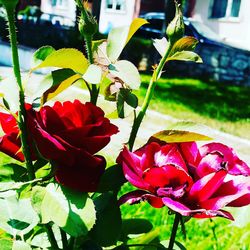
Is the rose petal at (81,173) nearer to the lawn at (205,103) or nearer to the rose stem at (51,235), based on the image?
the rose stem at (51,235)

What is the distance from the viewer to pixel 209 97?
7910mm

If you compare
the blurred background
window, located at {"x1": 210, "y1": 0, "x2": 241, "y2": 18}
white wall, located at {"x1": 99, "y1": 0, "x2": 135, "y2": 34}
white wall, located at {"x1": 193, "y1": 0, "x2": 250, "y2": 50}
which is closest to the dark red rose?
the blurred background

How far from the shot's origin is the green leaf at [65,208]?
24.0 inches

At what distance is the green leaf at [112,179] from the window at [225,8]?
15.6 m

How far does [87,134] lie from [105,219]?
14cm

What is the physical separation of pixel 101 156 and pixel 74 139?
0.06 metres

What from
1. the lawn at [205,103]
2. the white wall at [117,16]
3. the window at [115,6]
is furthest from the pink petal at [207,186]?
the window at [115,6]

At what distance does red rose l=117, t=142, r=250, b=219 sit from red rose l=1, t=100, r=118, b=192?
40mm

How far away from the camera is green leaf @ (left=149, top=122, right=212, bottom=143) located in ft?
2.24

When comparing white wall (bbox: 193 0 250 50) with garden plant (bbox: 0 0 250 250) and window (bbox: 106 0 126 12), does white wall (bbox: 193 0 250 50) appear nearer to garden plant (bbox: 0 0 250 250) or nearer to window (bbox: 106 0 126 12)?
window (bbox: 106 0 126 12)

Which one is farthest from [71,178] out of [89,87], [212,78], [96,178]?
[212,78]

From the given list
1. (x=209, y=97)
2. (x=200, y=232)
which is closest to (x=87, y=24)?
(x=200, y=232)

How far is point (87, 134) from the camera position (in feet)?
2.14

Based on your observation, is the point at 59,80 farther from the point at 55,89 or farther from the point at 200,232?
the point at 200,232
